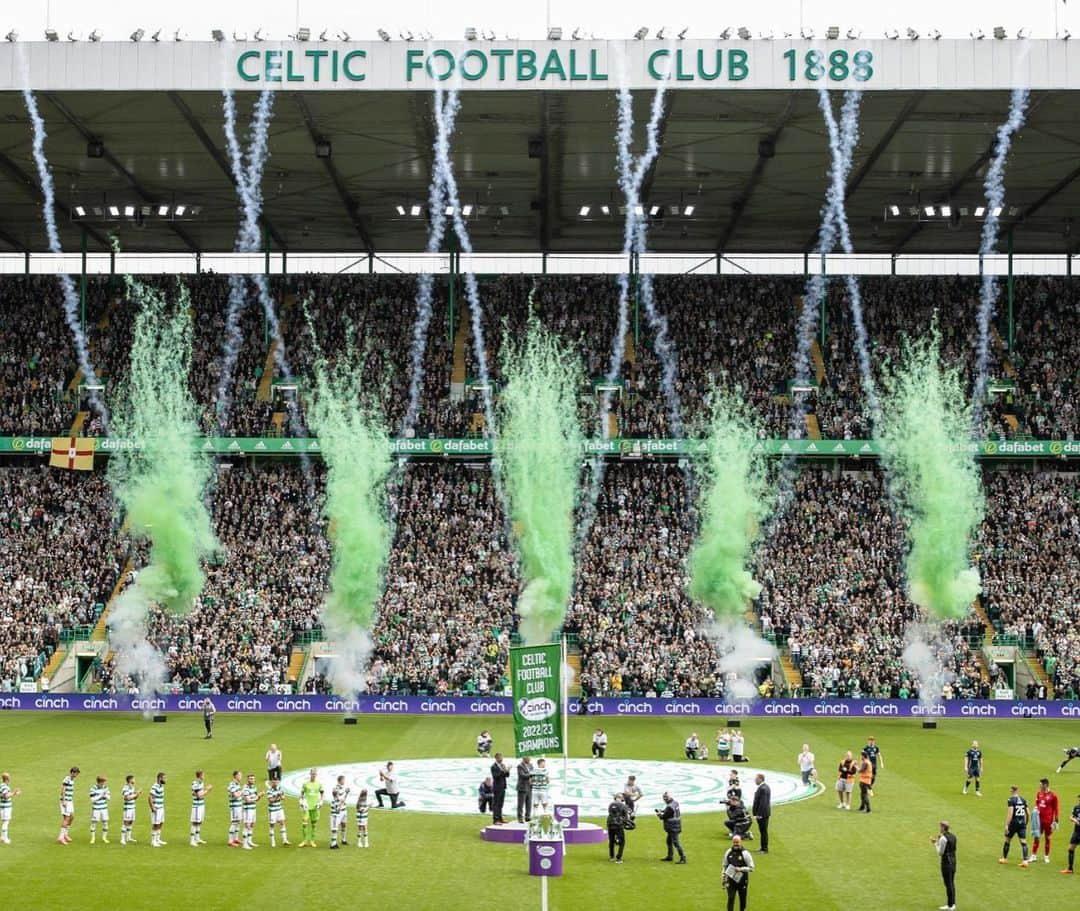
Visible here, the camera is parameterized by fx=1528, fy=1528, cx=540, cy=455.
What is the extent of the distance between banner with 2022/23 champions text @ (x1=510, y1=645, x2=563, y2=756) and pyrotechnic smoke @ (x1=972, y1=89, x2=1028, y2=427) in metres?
35.4

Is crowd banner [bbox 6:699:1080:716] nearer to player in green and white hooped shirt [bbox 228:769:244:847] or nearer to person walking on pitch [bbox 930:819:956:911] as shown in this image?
player in green and white hooped shirt [bbox 228:769:244:847]

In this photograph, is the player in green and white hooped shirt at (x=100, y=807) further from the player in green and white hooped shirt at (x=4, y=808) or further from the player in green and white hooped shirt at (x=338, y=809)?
the player in green and white hooped shirt at (x=338, y=809)

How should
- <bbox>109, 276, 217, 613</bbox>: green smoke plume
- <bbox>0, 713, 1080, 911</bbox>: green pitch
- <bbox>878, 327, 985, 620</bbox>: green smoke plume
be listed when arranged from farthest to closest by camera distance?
<bbox>109, 276, 217, 613</bbox>: green smoke plume < <bbox>878, 327, 985, 620</bbox>: green smoke plume < <bbox>0, 713, 1080, 911</bbox>: green pitch

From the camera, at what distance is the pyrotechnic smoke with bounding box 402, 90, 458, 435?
57.6 m

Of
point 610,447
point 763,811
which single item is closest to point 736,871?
point 763,811

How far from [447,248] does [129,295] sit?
15.6 meters

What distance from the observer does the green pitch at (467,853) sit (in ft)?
79.3

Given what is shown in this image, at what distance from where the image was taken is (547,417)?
6481 cm

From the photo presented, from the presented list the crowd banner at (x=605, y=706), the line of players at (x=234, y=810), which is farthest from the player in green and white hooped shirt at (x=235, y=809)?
the crowd banner at (x=605, y=706)

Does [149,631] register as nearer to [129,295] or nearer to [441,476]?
[441,476]

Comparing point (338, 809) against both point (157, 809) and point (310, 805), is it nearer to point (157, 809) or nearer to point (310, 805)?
point (310, 805)

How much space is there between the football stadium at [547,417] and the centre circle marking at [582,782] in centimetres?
21

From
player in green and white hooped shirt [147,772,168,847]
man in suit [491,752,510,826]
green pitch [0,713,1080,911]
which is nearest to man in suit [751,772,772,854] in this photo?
green pitch [0,713,1080,911]

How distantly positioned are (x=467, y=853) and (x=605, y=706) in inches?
1040
